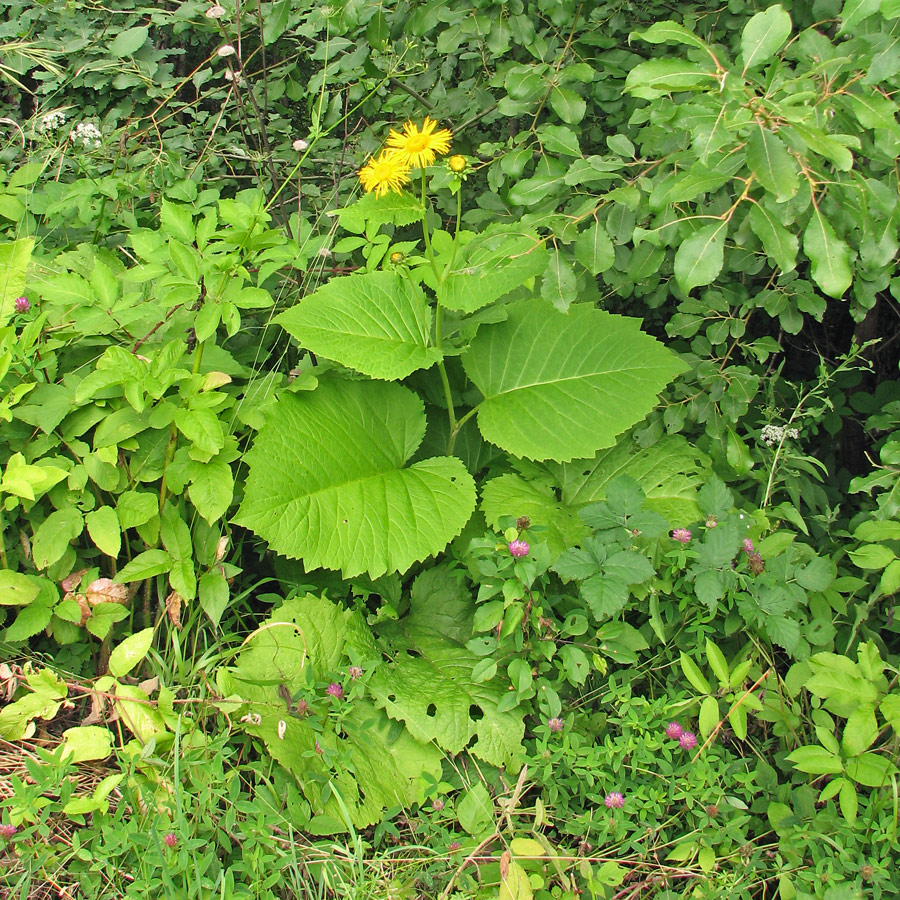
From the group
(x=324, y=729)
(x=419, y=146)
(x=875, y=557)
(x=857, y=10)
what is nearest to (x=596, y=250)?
(x=419, y=146)

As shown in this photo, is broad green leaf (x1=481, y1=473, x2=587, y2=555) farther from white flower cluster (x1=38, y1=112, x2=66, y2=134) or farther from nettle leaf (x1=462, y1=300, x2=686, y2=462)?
white flower cluster (x1=38, y1=112, x2=66, y2=134)

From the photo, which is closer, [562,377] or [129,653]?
[129,653]

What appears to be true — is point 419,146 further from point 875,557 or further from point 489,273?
point 875,557

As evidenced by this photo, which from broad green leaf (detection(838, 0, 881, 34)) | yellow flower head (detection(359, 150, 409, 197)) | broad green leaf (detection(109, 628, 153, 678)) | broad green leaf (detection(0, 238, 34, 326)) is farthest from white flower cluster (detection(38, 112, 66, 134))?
broad green leaf (detection(838, 0, 881, 34))

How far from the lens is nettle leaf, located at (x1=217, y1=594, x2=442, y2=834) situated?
1582 mm

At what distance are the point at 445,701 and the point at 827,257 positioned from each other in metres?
1.08

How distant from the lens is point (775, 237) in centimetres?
135

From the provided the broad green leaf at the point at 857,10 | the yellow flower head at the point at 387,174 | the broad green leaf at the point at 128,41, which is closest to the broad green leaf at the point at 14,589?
the yellow flower head at the point at 387,174

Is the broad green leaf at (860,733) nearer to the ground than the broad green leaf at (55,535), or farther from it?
nearer to the ground

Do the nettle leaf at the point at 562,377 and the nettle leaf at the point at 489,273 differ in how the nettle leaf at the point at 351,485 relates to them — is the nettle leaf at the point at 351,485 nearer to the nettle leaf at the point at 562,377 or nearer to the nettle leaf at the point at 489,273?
the nettle leaf at the point at 562,377

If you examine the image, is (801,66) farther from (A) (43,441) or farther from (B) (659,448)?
(A) (43,441)

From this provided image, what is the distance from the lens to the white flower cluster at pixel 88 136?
2425 millimetres

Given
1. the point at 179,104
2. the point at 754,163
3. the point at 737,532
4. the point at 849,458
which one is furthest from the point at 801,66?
the point at 179,104

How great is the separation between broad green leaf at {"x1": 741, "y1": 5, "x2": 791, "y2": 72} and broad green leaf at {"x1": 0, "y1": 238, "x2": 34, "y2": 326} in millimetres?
1471
